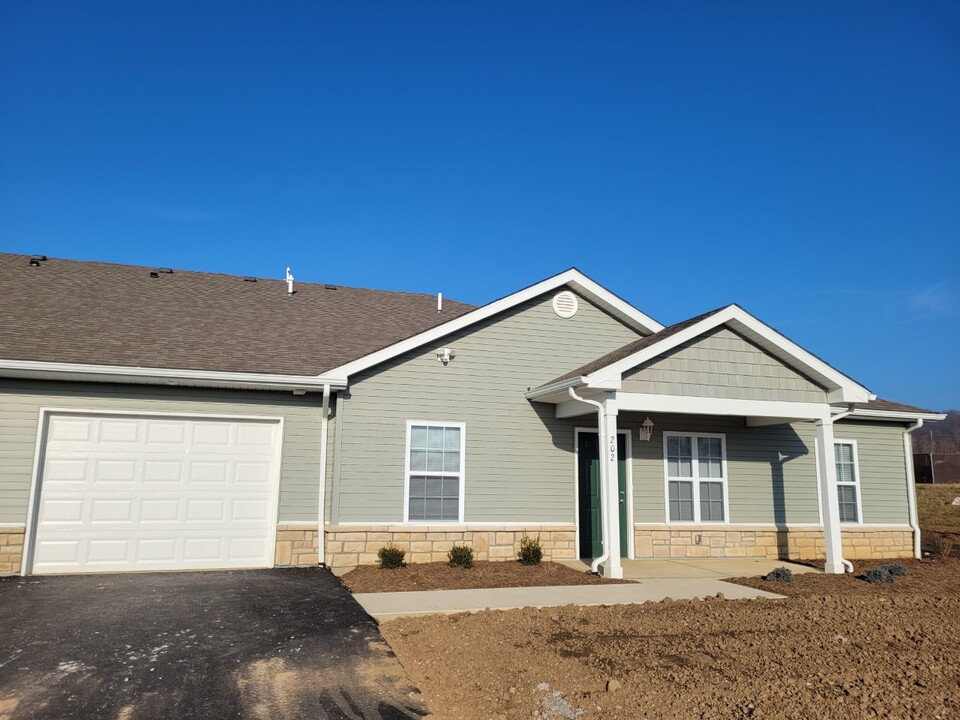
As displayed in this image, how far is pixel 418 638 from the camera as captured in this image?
6.32 metres

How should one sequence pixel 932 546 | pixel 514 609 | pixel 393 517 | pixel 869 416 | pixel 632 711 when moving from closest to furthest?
pixel 632 711
pixel 514 609
pixel 393 517
pixel 869 416
pixel 932 546

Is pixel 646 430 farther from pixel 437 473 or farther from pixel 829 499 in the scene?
pixel 437 473

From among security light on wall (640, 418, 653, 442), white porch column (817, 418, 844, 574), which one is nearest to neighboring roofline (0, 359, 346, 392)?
security light on wall (640, 418, 653, 442)

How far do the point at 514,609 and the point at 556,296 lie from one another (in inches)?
247

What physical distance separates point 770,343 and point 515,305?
416 cm

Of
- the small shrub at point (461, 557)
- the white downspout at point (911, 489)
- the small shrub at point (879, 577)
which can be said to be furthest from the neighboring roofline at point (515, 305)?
the white downspout at point (911, 489)

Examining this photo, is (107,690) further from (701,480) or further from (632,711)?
(701,480)

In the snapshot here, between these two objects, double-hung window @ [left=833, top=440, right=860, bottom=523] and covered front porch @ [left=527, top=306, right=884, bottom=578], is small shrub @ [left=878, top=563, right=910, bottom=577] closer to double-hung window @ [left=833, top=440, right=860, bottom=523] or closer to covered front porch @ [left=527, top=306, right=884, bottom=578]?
covered front porch @ [left=527, top=306, right=884, bottom=578]

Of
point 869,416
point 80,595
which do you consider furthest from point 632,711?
point 869,416

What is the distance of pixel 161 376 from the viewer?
32.1ft

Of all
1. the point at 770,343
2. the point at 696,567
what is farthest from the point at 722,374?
the point at 696,567

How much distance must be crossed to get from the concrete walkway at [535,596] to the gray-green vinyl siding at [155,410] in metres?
2.65

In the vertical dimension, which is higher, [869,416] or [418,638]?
[869,416]

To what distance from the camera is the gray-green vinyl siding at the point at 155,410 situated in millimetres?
9484
